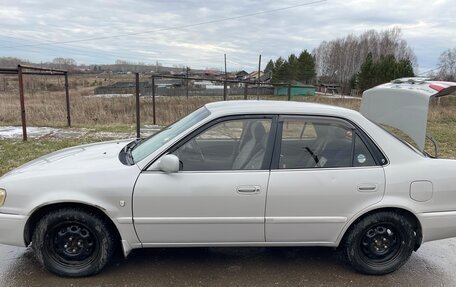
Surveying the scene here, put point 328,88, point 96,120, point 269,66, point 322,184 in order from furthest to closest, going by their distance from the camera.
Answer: point 269,66 → point 328,88 → point 96,120 → point 322,184

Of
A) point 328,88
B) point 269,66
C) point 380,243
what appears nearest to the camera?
point 380,243

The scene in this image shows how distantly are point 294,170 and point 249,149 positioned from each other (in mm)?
445

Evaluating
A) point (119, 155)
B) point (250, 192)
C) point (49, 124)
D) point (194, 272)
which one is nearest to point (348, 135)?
point (250, 192)

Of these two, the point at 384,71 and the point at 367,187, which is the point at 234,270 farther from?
the point at 384,71

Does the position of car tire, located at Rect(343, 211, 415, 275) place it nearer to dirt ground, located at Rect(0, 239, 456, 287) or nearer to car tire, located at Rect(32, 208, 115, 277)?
dirt ground, located at Rect(0, 239, 456, 287)

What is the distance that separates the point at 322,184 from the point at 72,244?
2203mm

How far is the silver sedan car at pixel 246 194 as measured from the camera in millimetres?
2973

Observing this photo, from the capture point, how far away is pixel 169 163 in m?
2.91

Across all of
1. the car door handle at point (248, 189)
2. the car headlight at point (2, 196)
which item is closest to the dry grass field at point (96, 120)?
the car headlight at point (2, 196)

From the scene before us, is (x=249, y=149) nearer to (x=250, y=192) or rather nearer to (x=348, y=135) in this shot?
(x=250, y=192)

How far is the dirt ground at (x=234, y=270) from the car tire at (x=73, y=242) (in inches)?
4.2

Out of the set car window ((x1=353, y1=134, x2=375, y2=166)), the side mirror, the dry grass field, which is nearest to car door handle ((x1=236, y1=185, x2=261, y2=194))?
the side mirror

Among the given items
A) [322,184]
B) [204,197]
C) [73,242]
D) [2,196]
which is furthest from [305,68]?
[2,196]

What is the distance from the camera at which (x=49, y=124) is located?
12.4 metres
